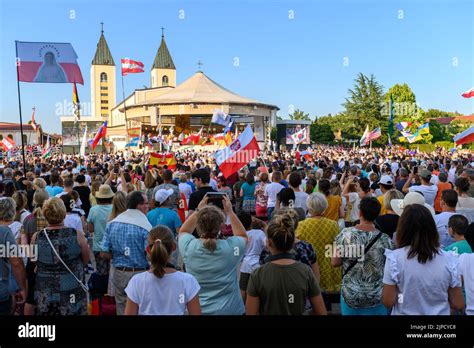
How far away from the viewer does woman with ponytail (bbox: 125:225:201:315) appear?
3686 mm

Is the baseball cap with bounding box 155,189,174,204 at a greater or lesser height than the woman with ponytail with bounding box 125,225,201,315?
greater

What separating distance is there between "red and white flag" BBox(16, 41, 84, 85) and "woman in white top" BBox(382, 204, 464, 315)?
1457 centimetres

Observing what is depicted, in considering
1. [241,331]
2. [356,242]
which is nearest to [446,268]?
[356,242]

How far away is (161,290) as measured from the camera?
3.71m

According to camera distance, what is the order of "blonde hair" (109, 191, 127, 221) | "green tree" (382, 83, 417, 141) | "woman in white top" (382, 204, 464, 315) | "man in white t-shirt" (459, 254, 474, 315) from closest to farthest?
"woman in white top" (382, 204, 464, 315) → "man in white t-shirt" (459, 254, 474, 315) → "blonde hair" (109, 191, 127, 221) → "green tree" (382, 83, 417, 141)

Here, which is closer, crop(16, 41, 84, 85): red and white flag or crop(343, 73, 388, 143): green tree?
crop(16, 41, 84, 85): red and white flag

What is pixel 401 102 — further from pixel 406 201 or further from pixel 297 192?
pixel 406 201

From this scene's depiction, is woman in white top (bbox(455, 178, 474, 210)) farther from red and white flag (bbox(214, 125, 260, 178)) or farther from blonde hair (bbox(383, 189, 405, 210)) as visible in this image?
red and white flag (bbox(214, 125, 260, 178))

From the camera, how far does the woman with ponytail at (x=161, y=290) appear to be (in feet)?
12.1

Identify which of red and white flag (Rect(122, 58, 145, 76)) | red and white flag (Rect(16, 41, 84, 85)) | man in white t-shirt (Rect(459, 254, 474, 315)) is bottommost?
man in white t-shirt (Rect(459, 254, 474, 315))

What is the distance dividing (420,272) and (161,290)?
6.34 ft

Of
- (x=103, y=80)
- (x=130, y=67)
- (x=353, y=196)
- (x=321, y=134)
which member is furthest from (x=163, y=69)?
(x=353, y=196)

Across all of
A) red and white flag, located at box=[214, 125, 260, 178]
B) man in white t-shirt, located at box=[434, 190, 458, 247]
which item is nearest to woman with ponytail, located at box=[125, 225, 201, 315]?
man in white t-shirt, located at box=[434, 190, 458, 247]

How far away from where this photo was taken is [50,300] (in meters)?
4.71
